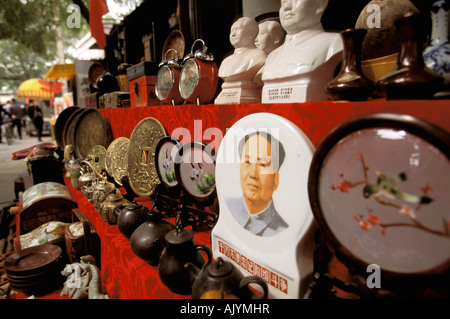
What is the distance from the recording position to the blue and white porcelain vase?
2.64 feet

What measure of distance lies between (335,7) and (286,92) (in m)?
1.06

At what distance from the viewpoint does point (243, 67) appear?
60.6 inches

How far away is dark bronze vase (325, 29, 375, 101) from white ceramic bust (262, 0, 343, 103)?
14 centimetres

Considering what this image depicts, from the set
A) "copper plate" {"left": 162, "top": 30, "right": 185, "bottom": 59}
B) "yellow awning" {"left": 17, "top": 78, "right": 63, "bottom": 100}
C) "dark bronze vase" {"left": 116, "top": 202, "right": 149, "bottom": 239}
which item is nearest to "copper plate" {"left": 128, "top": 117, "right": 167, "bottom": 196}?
"dark bronze vase" {"left": 116, "top": 202, "right": 149, "bottom": 239}

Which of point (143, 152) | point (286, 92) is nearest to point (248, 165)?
point (286, 92)

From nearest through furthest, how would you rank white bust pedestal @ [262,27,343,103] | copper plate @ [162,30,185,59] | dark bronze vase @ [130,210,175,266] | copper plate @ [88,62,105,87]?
1. white bust pedestal @ [262,27,343,103]
2. dark bronze vase @ [130,210,175,266]
3. copper plate @ [162,30,185,59]
4. copper plate @ [88,62,105,87]

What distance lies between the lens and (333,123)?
3.33 feet

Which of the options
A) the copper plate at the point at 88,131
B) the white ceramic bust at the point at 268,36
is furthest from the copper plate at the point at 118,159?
the white ceramic bust at the point at 268,36

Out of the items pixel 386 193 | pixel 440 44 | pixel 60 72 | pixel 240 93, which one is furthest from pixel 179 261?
pixel 60 72

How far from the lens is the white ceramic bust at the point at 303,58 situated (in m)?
1.12

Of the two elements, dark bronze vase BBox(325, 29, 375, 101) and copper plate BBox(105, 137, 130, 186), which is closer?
dark bronze vase BBox(325, 29, 375, 101)

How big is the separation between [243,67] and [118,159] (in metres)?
1.48

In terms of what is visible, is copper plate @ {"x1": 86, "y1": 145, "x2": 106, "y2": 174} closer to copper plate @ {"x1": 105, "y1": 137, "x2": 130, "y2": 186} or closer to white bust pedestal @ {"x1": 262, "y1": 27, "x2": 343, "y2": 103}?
copper plate @ {"x1": 105, "y1": 137, "x2": 130, "y2": 186}

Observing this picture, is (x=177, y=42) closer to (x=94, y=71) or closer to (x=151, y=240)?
(x=151, y=240)
